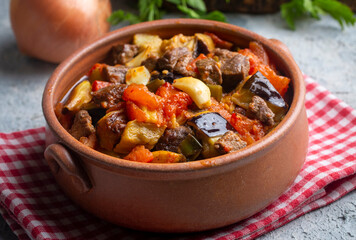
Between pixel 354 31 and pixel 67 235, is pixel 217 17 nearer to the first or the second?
pixel 354 31

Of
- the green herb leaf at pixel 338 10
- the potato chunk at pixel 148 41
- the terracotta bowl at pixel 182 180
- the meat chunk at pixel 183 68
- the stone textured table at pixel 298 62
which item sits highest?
the meat chunk at pixel 183 68

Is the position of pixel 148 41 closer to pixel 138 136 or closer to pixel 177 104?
pixel 177 104

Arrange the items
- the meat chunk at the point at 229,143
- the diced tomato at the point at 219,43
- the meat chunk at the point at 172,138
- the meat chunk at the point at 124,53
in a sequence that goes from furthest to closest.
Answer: the diced tomato at the point at 219,43 < the meat chunk at the point at 124,53 < the meat chunk at the point at 172,138 < the meat chunk at the point at 229,143

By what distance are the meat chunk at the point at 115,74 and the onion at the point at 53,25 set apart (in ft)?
4.99

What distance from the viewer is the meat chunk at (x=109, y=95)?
Answer: 8.82ft

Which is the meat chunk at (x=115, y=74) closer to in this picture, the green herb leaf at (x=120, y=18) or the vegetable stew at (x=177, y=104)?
the vegetable stew at (x=177, y=104)

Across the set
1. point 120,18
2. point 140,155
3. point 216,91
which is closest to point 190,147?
point 140,155

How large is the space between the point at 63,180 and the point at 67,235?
313 millimetres

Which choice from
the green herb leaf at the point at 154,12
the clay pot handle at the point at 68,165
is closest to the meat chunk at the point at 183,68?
the clay pot handle at the point at 68,165

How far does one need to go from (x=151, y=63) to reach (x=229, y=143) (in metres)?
0.88

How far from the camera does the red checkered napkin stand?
8.66 ft

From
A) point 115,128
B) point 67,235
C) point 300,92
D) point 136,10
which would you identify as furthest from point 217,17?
point 67,235

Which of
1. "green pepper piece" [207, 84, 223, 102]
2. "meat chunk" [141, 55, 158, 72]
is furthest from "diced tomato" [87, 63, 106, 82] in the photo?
"green pepper piece" [207, 84, 223, 102]

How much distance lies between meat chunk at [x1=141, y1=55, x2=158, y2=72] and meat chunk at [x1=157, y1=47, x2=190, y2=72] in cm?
3
